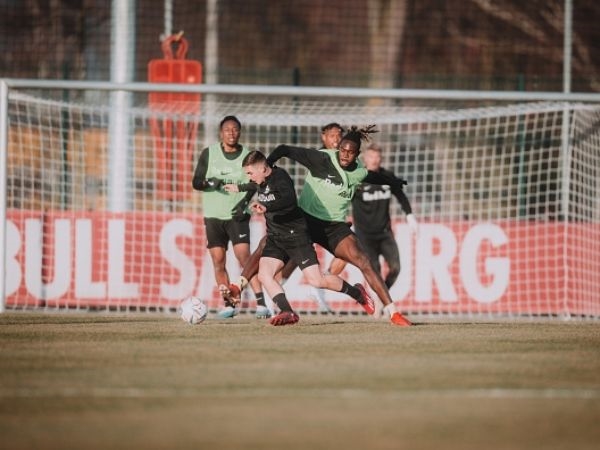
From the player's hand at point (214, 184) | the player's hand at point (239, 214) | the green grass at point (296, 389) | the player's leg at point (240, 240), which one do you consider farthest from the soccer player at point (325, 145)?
the green grass at point (296, 389)

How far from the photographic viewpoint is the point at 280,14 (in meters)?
34.2

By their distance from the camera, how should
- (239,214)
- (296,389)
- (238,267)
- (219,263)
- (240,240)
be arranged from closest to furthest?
(296,389)
(239,214)
(240,240)
(219,263)
(238,267)

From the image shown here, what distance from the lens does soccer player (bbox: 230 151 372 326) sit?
11.7 meters

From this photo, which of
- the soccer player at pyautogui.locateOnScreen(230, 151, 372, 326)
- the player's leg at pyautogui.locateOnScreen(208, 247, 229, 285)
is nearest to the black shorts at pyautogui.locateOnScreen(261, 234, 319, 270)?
the soccer player at pyautogui.locateOnScreen(230, 151, 372, 326)

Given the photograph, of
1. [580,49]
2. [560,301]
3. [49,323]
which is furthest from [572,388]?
[580,49]

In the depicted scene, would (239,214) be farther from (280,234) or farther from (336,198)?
(336,198)

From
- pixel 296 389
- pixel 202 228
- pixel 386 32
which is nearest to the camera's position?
pixel 296 389

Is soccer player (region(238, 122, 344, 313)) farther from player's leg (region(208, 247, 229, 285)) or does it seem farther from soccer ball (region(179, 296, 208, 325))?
player's leg (region(208, 247, 229, 285))

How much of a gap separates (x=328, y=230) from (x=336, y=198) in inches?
13.5

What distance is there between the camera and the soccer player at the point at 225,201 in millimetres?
13203

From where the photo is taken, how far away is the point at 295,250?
1209 cm

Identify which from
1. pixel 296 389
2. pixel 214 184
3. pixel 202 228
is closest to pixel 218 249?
pixel 214 184

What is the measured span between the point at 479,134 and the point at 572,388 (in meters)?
10.7

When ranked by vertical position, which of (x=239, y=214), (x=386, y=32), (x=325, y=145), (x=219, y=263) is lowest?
(x=219, y=263)
